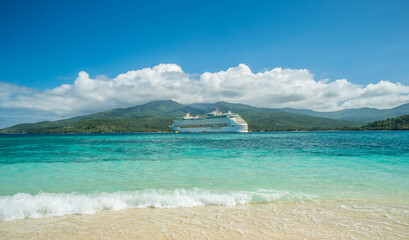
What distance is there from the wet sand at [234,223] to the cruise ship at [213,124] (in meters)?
79.5

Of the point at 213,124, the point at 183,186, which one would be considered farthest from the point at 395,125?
the point at 183,186

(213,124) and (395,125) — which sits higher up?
(213,124)

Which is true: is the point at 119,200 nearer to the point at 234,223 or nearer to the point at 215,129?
the point at 234,223

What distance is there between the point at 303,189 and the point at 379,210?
2.14 meters

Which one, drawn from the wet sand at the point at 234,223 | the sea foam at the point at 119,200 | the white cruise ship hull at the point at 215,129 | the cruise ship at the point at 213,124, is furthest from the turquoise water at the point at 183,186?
the cruise ship at the point at 213,124

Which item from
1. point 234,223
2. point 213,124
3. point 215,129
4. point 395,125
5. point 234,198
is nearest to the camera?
point 234,223

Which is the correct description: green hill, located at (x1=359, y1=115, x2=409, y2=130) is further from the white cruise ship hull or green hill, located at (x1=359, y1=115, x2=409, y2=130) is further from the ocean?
the ocean

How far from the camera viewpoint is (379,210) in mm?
5262

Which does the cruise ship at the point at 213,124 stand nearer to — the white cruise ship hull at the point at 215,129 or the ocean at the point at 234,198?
the white cruise ship hull at the point at 215,129

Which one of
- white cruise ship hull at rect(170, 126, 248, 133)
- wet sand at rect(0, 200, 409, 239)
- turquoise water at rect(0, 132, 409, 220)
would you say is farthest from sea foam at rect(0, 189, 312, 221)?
white cruise ship hull at rect(170, 126, 248, 133)

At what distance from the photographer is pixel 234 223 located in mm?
4543

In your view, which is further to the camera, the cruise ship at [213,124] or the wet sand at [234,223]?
the cruise ship at [213,124]

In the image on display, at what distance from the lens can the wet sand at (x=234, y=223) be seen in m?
4.05

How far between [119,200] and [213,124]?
83.6 meters
